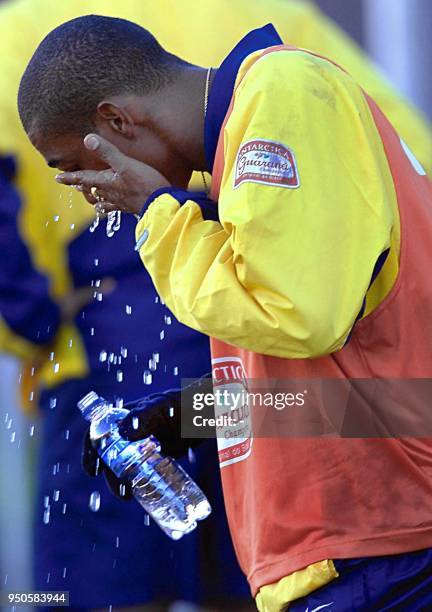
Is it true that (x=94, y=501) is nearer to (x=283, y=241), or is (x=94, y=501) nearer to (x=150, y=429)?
(x=150, y=429)

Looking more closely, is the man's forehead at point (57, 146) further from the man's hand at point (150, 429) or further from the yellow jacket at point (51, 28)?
the yellow jacket at point (51, 28)

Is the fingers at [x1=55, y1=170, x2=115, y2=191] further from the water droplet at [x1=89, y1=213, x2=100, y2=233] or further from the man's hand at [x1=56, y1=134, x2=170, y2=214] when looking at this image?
the water droplet at [x1=89, y1=213, x2=100, y2=233]

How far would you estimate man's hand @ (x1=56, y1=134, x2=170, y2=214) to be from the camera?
6.56ft

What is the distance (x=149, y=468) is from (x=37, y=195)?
89 cm

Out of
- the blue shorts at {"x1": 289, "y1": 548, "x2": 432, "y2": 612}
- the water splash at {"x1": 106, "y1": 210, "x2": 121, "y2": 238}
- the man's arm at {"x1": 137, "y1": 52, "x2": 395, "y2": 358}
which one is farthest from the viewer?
the water splash at {"x1": 106, "y1": 210, "x2": 121, "y2": 238}

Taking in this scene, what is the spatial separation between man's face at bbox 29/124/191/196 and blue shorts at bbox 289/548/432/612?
2.37ft

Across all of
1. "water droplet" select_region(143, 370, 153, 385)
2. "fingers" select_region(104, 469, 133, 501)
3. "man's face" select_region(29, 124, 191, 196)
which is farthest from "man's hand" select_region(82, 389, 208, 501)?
"man's face" select_region(29, 124, 191, 196)

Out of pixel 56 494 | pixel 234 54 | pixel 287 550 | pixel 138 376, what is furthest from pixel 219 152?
pixel 56 494

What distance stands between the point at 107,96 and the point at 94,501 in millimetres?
1382

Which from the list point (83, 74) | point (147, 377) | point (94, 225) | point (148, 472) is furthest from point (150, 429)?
point (83, 74)

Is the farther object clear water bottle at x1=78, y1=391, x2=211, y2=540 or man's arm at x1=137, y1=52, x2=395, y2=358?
clear water bottle at x1=78, y1=391, x2=211, y2=540

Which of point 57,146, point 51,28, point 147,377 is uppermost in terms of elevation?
point 57,146

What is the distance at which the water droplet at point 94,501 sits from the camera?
3.16m

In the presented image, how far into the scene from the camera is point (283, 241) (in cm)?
172
